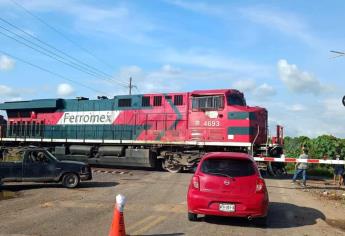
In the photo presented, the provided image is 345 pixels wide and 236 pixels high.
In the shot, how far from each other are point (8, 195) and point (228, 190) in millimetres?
7339

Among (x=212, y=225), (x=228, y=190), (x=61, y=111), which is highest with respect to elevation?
(x=61, y=111)

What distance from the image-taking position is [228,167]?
10.1 meters

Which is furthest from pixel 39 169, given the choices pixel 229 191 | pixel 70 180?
pixel 229 191

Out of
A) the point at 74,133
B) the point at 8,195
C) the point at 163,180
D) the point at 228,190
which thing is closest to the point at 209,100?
the point at 163,180

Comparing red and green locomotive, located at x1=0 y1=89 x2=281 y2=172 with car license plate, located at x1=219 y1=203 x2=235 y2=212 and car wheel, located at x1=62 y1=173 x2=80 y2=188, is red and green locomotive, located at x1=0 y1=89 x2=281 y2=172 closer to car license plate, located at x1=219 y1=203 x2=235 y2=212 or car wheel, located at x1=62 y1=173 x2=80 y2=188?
car wheel, located at x1=62 y1=173 x2=80 y2=188

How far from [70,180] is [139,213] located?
584cm

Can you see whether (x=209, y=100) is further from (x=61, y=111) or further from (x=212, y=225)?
(x=212, y=225)

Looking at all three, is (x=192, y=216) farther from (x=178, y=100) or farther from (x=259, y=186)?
(x=178, y=100)

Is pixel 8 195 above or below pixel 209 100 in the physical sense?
below

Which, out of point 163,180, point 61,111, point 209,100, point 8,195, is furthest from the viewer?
point 61,111

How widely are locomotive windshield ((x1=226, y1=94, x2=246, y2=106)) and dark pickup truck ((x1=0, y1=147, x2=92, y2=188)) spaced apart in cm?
858

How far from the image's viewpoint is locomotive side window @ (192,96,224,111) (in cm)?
2203

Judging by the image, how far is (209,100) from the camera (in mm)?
22312

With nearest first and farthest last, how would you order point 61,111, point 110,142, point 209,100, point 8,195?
point 8,195
point 209,100
point 110,142
point 61,111
